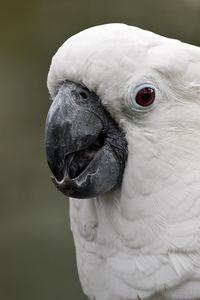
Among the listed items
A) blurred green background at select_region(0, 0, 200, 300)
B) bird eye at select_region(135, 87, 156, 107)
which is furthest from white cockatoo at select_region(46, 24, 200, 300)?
blurred green background at select_region(0, 0, 200, 300)

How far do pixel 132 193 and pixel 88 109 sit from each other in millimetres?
220

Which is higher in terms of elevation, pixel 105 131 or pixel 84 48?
pixel 84 48

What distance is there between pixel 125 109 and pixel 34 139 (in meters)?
2.05

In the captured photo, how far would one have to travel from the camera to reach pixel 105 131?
1279 millimetres

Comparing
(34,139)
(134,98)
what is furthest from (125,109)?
(34,139)

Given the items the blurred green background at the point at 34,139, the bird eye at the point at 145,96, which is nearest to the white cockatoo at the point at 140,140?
the bird eye at the point at 145,96

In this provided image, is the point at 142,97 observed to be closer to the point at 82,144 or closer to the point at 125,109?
the point at 125,109

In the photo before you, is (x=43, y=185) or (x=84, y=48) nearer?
(x=84, y=48)

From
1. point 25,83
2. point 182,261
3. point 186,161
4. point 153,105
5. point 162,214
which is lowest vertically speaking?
point 182,261

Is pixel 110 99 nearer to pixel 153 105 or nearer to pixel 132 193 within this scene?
pixel 153 105

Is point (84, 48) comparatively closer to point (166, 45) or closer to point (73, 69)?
point (73, 69)

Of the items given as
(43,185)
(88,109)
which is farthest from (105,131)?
(43,185)

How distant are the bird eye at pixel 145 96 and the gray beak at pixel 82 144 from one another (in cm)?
8

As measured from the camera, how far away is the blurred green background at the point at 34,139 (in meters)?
3.19
